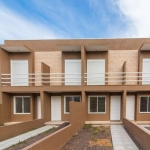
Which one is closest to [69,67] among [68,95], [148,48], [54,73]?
[54,73]

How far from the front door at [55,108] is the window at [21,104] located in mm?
2276

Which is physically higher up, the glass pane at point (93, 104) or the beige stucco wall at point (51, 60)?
the beige stucco wall at point (51, 60)

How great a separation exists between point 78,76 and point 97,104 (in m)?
3.11

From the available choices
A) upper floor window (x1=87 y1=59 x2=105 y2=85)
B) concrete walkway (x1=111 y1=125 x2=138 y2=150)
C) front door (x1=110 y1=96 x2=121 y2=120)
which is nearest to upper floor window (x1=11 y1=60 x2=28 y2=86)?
upper floor window (x1=87 y1=59 x2=105 y2=85)

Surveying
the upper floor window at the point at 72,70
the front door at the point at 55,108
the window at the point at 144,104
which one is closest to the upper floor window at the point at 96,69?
the upper floor window at the point at 72,70

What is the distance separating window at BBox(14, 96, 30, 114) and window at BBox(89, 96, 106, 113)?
5904 mm

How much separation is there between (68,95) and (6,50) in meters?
6.99

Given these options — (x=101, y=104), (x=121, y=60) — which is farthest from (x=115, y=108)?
(x=121, y=60)

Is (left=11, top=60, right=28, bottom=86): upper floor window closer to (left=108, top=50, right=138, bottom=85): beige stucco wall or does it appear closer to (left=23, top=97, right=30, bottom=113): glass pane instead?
(left=23, top=97, right=30, bottom=113): glass pane

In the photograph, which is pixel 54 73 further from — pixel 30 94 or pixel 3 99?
pixel 3 99

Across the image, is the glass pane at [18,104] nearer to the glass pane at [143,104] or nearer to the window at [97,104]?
the window at [97,104]

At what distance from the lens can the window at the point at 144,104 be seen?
12.1 metres

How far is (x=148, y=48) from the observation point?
11.8 metres

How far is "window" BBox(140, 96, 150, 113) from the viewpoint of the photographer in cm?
1213
